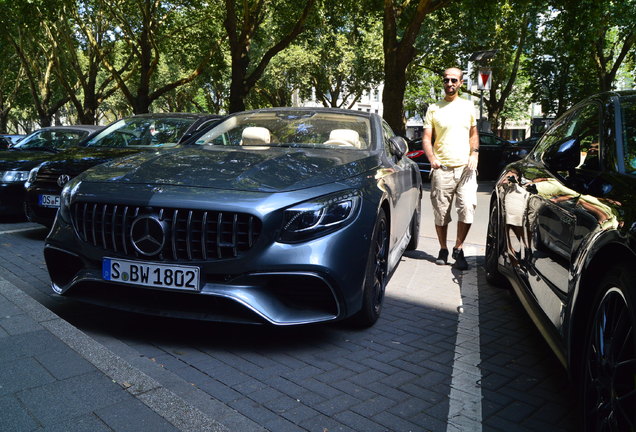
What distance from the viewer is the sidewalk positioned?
273 centimetres

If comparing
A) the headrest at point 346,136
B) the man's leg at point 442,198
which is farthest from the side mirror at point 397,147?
the man's leg at point 442,198

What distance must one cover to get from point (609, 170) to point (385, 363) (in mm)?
1619

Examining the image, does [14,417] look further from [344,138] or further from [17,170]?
[17,170]

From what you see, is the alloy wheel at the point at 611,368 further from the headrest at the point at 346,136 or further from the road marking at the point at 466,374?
the headrest at the point at 346,136

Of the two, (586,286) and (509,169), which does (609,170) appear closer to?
(586,286)

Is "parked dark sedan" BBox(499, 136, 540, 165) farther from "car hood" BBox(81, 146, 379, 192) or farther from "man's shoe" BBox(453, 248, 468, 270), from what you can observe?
"car hood" BBox(81, 146, 379, 192)

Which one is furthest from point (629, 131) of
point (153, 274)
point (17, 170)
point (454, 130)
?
point (17, 170)

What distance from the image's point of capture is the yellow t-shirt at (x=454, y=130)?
254 inches

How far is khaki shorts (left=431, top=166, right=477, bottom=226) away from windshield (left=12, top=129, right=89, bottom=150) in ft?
20.5

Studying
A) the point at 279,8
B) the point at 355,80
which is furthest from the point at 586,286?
the point at 355,80

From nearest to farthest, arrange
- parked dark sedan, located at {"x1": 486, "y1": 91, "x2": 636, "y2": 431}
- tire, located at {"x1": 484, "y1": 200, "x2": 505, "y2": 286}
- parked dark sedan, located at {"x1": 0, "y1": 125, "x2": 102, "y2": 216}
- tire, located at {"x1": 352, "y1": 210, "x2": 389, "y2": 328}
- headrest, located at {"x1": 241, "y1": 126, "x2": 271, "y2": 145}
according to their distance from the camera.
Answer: parked dark sedan, located at {"x1": 486, "y1": 91, "x2": 636, "y2": 431}, tire, located at {"x1": 352, "y1": 210, "x2": 389, "y2": 328}, headrest, located at {"x1": 241, "y1": 126, "x2": 271, "y2": 145}, tire, located at {"x1": 484, "y1": 200, "x2": 505, "y2": 286}, parked dark sedan, located at {"x1": 0, "y1": 125, "x2": 102, "y2": 216}

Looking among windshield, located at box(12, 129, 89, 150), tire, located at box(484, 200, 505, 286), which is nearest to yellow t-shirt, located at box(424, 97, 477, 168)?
tire, located at box(484, 200, 505, 286)

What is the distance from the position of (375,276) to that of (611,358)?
210 cm

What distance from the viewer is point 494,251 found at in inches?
224
